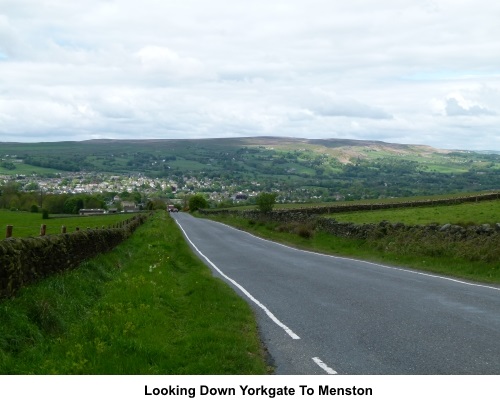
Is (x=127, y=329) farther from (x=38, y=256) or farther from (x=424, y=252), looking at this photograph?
(x=424, y=252)

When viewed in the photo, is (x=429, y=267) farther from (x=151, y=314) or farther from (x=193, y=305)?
(x=151, y=314)

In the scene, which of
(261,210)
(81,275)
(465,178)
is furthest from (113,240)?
(465,178)

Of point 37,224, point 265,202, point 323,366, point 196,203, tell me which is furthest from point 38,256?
point 196,203

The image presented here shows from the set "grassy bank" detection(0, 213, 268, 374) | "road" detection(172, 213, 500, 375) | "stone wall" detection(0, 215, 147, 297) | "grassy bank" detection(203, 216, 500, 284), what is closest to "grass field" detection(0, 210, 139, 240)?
"stone wall" detection(0, 215, 147, 297)

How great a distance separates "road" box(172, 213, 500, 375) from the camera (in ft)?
28.3

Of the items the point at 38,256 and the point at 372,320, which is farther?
the point at 38,256

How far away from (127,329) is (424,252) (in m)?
17.3

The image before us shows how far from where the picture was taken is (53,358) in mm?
8555

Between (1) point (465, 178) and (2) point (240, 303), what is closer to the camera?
(2) point (240, 303)

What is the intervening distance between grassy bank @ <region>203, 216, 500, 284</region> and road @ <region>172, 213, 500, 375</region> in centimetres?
187

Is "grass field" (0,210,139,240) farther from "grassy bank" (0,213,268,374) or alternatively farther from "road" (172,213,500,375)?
"road" (172,213,500,375)

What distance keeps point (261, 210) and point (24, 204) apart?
2279 inches

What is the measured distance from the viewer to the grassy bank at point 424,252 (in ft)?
68.3

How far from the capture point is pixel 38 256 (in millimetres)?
13445
